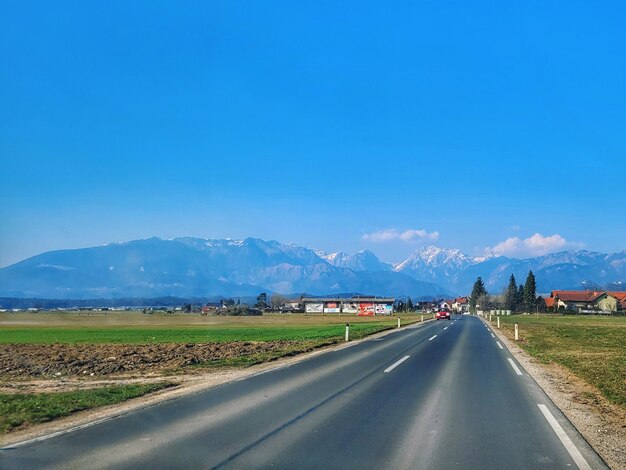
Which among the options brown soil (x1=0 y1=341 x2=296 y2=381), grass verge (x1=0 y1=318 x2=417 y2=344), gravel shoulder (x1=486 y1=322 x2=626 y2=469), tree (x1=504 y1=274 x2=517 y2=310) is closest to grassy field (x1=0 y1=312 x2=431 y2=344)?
grass verge (x1=0 y1=318 x2=417 y2=344)

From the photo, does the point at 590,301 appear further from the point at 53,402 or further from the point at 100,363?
the point at 53,402

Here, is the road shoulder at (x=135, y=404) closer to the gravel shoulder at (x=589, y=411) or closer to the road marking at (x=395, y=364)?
the road marking at (x=395, y=364)

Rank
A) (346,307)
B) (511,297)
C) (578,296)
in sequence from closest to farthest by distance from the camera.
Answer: (346,307) → (511,297) → (578,296)

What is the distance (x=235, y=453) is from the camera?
25.6ft

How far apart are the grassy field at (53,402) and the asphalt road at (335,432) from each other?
1.49 m

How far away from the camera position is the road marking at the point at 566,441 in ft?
24.7

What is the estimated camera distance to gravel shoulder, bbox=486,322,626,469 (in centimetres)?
858

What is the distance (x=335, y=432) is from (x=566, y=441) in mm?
3468

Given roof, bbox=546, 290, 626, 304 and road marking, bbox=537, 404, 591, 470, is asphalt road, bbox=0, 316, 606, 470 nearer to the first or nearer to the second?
road marking, bbox=537, 404, 591, 470

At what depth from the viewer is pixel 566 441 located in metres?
8.75

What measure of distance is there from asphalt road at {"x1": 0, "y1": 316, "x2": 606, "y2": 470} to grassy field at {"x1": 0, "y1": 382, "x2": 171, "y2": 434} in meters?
1.49

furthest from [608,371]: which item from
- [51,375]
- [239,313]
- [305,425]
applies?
[239,313]

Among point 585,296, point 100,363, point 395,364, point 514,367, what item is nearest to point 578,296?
point 585,296

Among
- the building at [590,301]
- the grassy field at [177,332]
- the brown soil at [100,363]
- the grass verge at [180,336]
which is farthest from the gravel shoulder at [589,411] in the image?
the building at [590,301]
